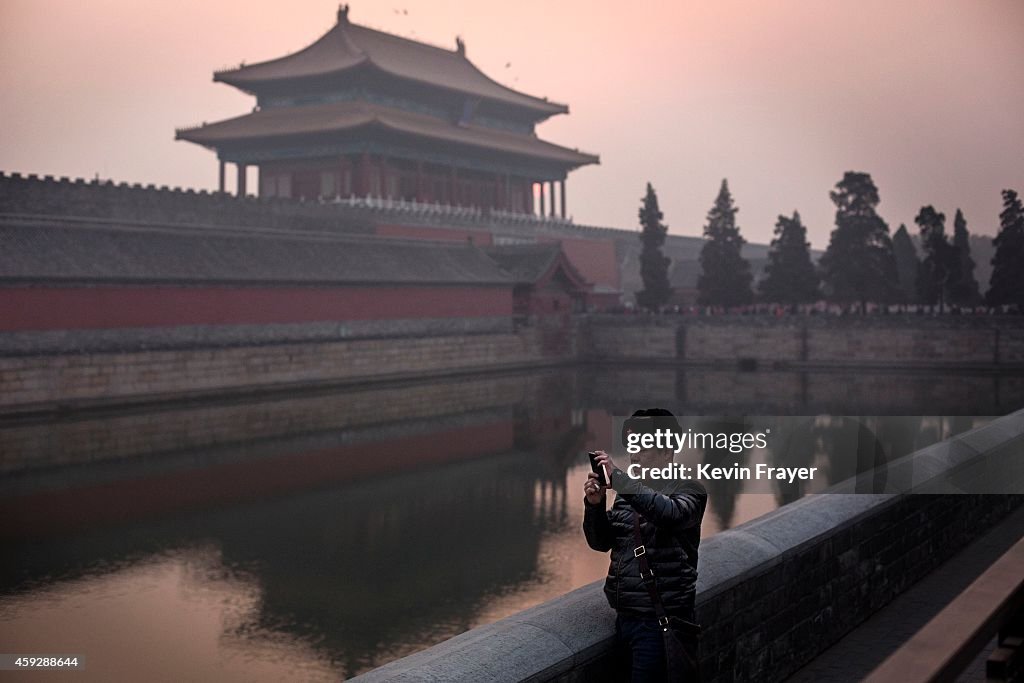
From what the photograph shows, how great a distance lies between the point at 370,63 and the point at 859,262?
21493mm

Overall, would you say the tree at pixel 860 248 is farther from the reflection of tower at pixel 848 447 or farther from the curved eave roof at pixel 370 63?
the curved eave roof at pixel 370 63

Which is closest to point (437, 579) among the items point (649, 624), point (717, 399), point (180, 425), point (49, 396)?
point (649, 624)

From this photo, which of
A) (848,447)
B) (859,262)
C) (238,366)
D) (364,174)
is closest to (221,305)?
(238,366)

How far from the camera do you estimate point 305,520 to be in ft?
46.9

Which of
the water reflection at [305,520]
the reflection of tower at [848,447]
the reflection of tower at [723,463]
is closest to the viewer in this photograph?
the water reflection at [305,520]

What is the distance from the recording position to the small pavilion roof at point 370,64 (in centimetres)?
4731

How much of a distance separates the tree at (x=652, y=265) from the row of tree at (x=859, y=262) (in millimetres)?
98

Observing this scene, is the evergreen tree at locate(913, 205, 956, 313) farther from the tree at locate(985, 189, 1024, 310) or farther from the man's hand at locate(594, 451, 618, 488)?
the man's hand at locate(594, 451, 618, 488)

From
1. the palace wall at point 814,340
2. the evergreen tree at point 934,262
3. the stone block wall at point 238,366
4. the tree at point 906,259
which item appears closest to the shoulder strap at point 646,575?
the stone block wall at point 238,366

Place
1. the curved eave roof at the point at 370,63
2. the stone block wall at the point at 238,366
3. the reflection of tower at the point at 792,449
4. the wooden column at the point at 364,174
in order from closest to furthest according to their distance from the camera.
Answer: the reflection of tower at the point at 792,449 < the stone block wall at the point at 238,366 < the wooden column at the point at 364,174 < the curved eave roof at the point at 370,63

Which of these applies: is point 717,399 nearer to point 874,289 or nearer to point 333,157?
point 874,289

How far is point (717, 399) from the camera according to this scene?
2958 centimetres

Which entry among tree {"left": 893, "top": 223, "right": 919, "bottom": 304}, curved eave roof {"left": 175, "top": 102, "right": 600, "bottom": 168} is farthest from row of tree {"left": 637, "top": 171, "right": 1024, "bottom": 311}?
curved eave roof {"left": 175, "top": 102, "right": 600, "bottom": 168}

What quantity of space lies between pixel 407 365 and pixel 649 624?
28.3 metres
